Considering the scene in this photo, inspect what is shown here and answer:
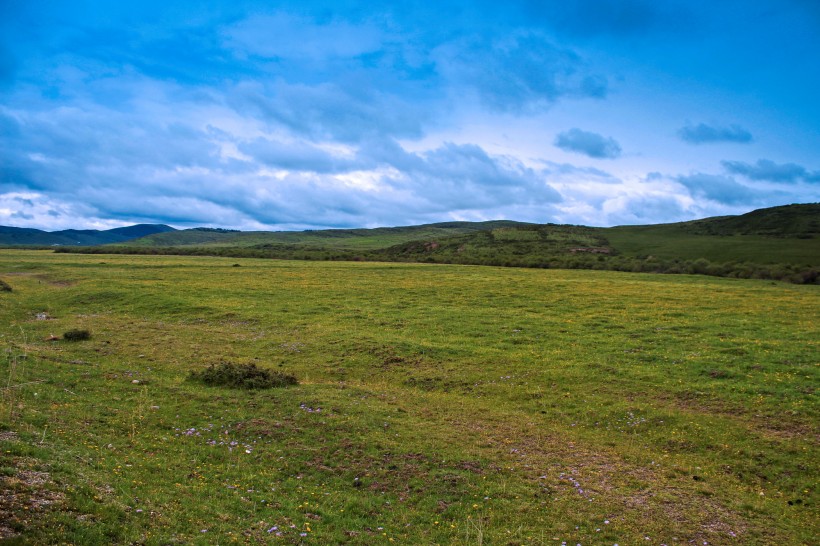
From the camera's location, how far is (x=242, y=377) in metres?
18.7

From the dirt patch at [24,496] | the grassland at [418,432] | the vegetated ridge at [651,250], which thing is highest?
the vegetated ridge at [651,250]

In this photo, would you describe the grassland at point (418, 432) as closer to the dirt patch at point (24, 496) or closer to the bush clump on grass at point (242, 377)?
the dirt patch at point (24, 496)

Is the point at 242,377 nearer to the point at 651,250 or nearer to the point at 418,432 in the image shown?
the point at 418,432

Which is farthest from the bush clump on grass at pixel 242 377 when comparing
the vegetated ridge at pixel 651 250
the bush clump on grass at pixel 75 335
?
the vegetated ridge at pixel 651 250

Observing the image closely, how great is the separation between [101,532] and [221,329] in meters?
24.1

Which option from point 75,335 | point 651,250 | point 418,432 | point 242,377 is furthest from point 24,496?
point 651,250

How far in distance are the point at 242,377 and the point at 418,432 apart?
806 centimetres

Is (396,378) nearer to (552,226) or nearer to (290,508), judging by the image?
(290,508)

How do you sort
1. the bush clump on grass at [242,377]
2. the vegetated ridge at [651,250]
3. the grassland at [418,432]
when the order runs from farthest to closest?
the vegetated ridge at [651,250] < the bush clump on grass at [242,377] < the grassland at [418,432]

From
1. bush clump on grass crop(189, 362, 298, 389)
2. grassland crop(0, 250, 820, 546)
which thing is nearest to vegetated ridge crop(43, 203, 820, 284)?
grassland crop(0, 250, 820, 546)

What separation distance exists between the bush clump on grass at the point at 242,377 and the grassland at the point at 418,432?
2.67ft

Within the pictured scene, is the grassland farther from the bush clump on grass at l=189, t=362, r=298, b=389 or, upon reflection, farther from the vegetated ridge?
the vegetated ridge

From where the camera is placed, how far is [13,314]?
3241cm

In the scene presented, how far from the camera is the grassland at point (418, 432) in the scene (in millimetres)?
9414
